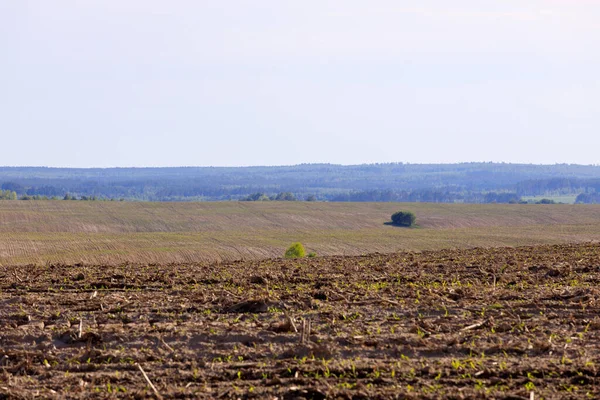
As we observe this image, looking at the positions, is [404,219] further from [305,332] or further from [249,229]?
[305,332]

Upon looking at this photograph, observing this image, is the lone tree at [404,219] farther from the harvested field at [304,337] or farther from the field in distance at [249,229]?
the harvested field at [304,337]

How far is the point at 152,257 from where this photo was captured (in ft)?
162

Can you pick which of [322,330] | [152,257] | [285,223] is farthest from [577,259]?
[285,223]

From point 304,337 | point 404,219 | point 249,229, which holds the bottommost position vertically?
point 249,229

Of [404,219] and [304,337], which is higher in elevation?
[304,337]

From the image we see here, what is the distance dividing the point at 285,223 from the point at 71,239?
27608mm

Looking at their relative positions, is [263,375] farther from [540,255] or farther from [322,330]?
[540,255]

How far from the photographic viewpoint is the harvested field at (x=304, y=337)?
8680mm

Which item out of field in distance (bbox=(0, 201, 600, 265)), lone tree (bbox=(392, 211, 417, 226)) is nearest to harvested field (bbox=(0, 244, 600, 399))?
field in distance (bbox=(0, 201, 600, 265))

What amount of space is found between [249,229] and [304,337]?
7051cm

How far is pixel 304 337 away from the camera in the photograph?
417 inches

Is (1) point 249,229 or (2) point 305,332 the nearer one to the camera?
(2) point 305,332

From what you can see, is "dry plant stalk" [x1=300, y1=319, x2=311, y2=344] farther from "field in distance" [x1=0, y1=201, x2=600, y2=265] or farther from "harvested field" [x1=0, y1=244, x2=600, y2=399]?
"field in distance" [x1=0, y1=201, x2=600, y2=265]

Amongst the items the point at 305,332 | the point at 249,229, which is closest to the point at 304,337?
the point at 305,332
